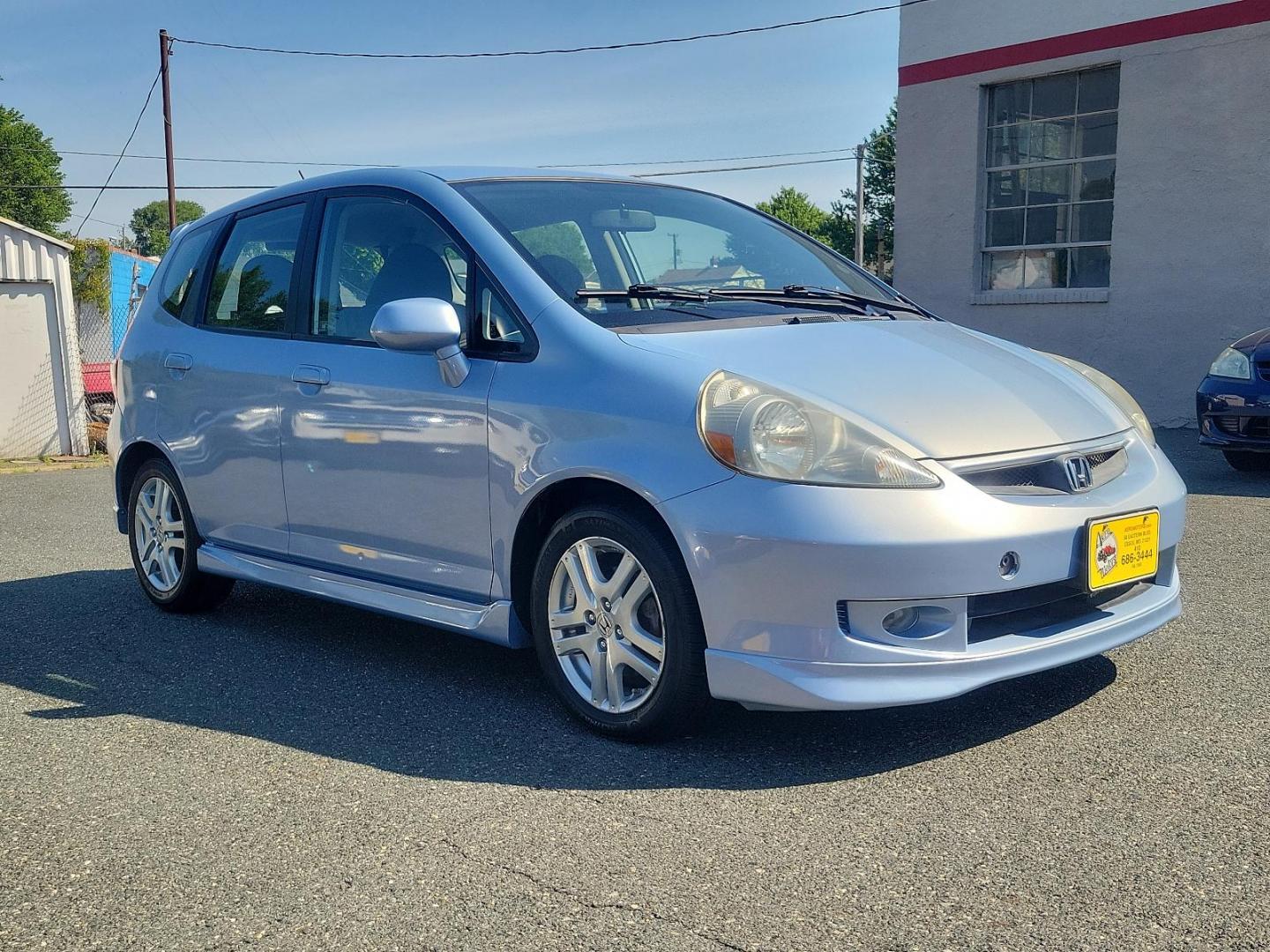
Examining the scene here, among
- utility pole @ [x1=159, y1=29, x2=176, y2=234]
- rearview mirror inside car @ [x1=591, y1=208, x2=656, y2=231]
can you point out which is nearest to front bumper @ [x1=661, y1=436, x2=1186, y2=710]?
rearview mirror inside car @ [x1=591, y1=208, x2=656, y2=231]

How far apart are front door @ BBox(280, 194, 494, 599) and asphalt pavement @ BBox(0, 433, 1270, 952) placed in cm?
45

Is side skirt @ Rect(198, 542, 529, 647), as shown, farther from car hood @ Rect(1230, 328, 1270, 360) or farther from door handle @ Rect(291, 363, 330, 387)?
car hood @ Rect(1230, 328, 1270, 360)

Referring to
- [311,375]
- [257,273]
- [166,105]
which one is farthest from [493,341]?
[166,105]

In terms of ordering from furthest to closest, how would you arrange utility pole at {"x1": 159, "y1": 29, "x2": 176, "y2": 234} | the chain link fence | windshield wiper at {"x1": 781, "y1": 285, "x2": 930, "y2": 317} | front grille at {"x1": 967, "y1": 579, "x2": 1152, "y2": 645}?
1. utility pole at {"x1": 159, "y1": 29, "x2": 176, "y2": 234}
2. the chain link fence
3. windshield wiper at {"x1": 781, "y1": 285, "x2": 930, "y2": 317}
4. front grille at {"x1": 967, "y1": 579, "x2": 1152, "y2": 645}

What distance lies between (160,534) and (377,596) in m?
1.74

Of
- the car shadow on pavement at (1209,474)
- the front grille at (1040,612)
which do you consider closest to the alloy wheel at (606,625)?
the front grille at (1040,612)

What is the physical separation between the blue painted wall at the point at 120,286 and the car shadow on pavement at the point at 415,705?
13.8m

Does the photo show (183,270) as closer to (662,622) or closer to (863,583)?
(662,622)

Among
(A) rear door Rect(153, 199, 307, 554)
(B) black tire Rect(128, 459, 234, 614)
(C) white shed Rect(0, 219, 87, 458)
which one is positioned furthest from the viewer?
(C) white shed Rect(0, 219, 87, 458)

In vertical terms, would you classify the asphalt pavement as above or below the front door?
below

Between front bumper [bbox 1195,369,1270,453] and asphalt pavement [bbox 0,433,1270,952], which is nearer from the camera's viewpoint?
asphalt pavement [bbox 0,433,1270,952]

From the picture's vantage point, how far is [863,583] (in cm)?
314

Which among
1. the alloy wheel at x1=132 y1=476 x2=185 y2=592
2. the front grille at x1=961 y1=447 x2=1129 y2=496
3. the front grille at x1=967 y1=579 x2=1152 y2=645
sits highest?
the front grille at x1=961 y1=447 x2=1129 y2=496

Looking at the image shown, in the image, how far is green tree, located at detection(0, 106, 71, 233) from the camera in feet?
230
